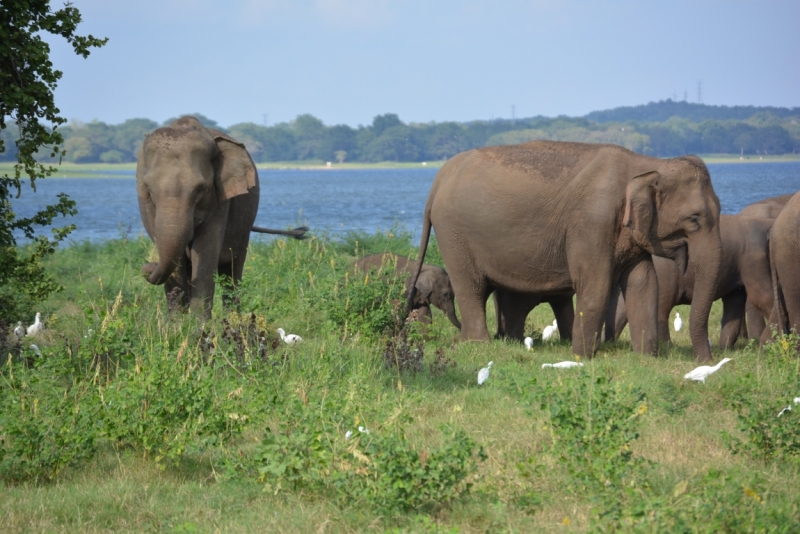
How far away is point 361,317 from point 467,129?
14658 centimetres

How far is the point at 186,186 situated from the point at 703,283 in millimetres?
4859

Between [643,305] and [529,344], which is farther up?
[643,305]

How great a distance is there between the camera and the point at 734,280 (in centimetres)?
1162

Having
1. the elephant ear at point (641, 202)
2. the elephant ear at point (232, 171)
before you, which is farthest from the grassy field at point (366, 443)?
the elephant ear at point (232, 171)

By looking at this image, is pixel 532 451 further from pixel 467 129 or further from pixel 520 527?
pixel 467 129

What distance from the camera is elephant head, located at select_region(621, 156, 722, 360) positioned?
9.73 meters

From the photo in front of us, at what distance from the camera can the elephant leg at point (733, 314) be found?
1192 centimetres

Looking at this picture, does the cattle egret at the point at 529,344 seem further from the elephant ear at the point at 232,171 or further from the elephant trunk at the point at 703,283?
the elephant ear at the point at 232,171

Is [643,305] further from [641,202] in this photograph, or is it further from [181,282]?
[181,282]

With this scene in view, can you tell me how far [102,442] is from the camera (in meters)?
6.75

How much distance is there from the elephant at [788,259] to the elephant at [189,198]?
5133 millimetres

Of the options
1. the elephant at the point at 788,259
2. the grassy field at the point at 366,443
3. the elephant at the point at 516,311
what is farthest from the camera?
the elephant at the point at 516,311

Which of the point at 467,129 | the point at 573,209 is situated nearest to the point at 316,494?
the point at 573,209

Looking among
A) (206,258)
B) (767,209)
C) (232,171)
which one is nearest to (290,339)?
(206,258)
